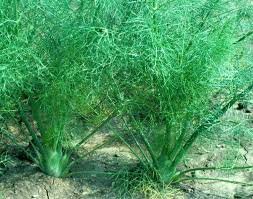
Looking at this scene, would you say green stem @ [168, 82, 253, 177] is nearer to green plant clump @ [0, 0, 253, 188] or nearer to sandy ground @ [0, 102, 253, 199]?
green plant clump @ [0, 0, 253, 188]

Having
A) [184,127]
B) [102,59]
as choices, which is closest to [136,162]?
[184,127]

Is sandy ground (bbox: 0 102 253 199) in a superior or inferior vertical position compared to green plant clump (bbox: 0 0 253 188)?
inferior

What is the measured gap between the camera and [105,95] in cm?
274

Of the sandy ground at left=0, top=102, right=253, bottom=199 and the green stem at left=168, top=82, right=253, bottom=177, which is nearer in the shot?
the green stem at left=168, top=82, right=253, bottom=177

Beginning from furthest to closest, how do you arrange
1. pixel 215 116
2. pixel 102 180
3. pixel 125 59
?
1. pixel 102 180
2. pixel 215 116
3. pixel 125 59

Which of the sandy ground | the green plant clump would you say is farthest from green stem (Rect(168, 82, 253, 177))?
the sandy ground

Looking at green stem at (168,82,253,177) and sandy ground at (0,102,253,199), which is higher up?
green stem at (168,82,253,177)

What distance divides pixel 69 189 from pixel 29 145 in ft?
1.35

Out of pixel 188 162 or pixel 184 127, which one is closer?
pixel 184 127

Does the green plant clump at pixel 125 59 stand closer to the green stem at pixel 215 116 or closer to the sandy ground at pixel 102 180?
the green stem at pixel 215 116

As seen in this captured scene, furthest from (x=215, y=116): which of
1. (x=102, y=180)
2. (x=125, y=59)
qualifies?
(x=102, y=180)

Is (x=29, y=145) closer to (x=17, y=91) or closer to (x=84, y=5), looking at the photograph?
(x=17, y=91)

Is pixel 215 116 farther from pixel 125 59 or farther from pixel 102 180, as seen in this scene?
pixel 102 180

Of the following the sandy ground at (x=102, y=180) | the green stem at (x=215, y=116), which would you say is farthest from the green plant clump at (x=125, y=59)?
the sandy ground at (x=102, y=180)
